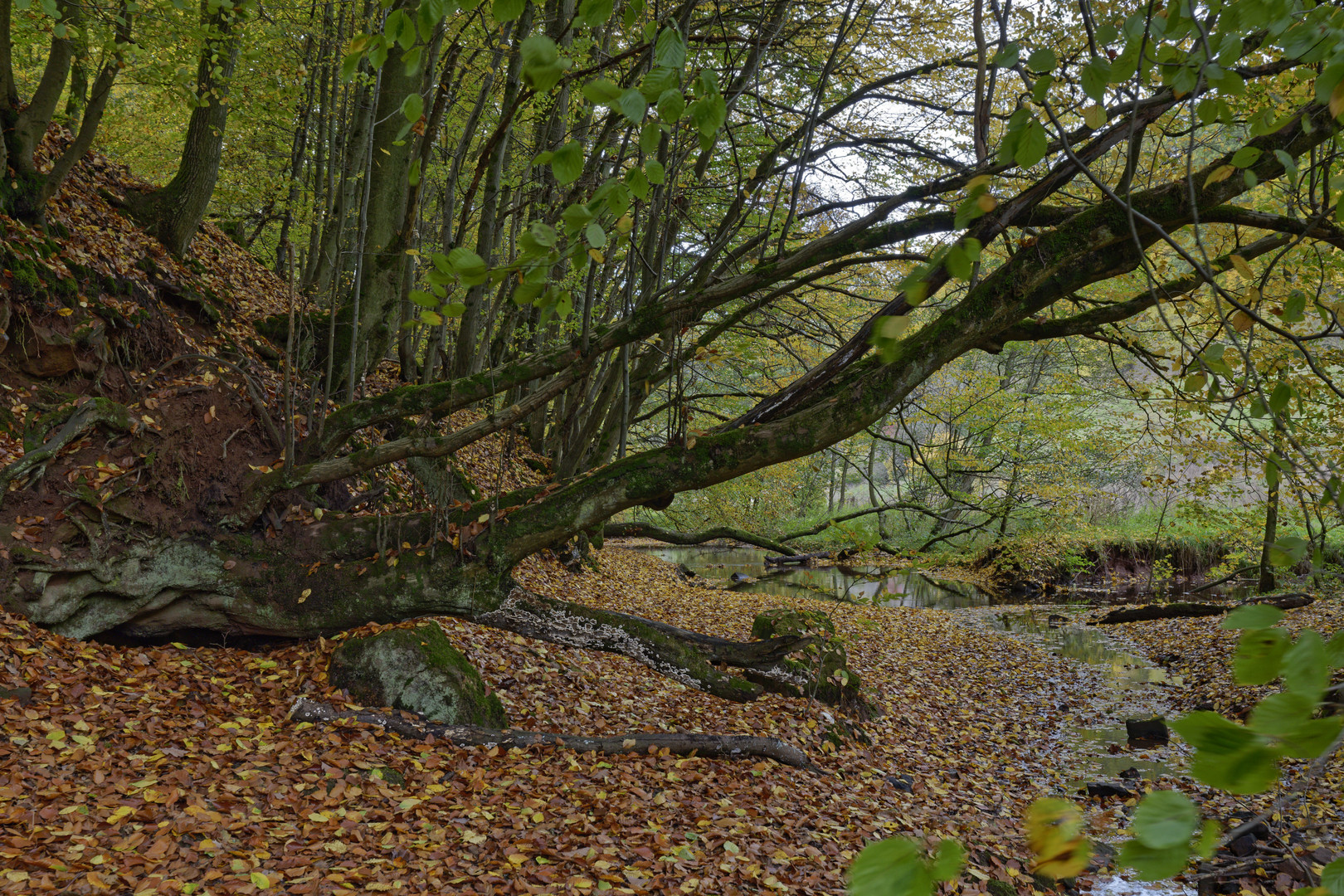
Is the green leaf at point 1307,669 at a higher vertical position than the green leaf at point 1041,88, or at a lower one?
lower

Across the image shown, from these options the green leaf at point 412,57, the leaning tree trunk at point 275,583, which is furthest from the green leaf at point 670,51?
the leaning tree trunk at point 275,583

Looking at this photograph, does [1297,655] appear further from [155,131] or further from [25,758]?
[155,131]

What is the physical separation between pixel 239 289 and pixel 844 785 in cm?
896

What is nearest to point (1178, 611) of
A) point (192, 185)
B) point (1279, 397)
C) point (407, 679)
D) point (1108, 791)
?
point (1108, 791)

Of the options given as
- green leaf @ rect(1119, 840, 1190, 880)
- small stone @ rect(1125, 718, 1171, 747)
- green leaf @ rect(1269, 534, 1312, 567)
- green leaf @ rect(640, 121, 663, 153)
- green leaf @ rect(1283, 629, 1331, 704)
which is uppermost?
green leaf @ rect(640, 121, 663, 153)

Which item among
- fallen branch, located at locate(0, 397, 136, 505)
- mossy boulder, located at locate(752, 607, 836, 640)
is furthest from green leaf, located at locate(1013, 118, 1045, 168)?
mossy boulder, located at locate(752, 607, 836, 640)

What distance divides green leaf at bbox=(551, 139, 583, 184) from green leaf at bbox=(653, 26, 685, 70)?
0.63ft

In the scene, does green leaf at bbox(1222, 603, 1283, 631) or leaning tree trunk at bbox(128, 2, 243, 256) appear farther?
leaning tree trunk at bbox(128, 2, 243, 256)

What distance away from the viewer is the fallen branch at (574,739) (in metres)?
4.83

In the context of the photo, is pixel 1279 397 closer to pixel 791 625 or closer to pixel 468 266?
pixel 468 266

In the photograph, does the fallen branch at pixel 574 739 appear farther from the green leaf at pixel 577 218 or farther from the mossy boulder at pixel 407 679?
the green leaf at pixel 577 218

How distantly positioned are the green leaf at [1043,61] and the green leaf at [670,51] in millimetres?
538

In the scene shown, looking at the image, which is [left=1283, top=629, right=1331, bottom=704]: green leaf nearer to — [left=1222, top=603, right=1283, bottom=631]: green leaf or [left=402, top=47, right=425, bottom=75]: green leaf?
[left=1222, top=603, right=1283, bottom=631]: green leaf

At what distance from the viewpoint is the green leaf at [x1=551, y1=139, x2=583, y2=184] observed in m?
1.17
